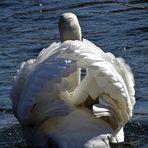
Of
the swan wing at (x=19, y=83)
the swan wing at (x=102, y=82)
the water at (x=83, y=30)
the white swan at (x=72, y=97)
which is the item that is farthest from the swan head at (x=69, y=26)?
the water at (x=83, y=30)

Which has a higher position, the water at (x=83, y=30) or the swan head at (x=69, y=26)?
the swan head at (x=69, y=26)

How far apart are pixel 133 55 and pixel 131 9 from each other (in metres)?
3.27

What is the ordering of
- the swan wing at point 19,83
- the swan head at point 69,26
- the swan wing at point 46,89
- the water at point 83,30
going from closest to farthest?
the swan wing at point 46,89 → the swan wing at point 19,83 → the swan head at point 69,26 → the water at point 83,30

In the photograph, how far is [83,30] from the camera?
1411cm

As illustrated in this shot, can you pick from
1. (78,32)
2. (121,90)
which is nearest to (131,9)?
(78,32)

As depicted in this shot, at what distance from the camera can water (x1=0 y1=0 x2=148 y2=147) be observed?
11445mm

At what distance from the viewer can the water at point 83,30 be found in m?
11.4

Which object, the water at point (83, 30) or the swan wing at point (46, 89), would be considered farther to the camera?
the water at point (83, 30)

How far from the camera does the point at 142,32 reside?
13562 mm

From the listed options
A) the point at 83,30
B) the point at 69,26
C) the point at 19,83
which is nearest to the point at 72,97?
the point at 19,83

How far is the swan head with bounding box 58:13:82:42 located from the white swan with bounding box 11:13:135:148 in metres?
0.34

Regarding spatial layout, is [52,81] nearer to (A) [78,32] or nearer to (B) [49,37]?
(A) [78,32]

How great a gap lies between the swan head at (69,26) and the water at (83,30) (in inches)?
61.8

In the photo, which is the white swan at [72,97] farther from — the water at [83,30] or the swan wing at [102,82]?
the water at [83,30]
